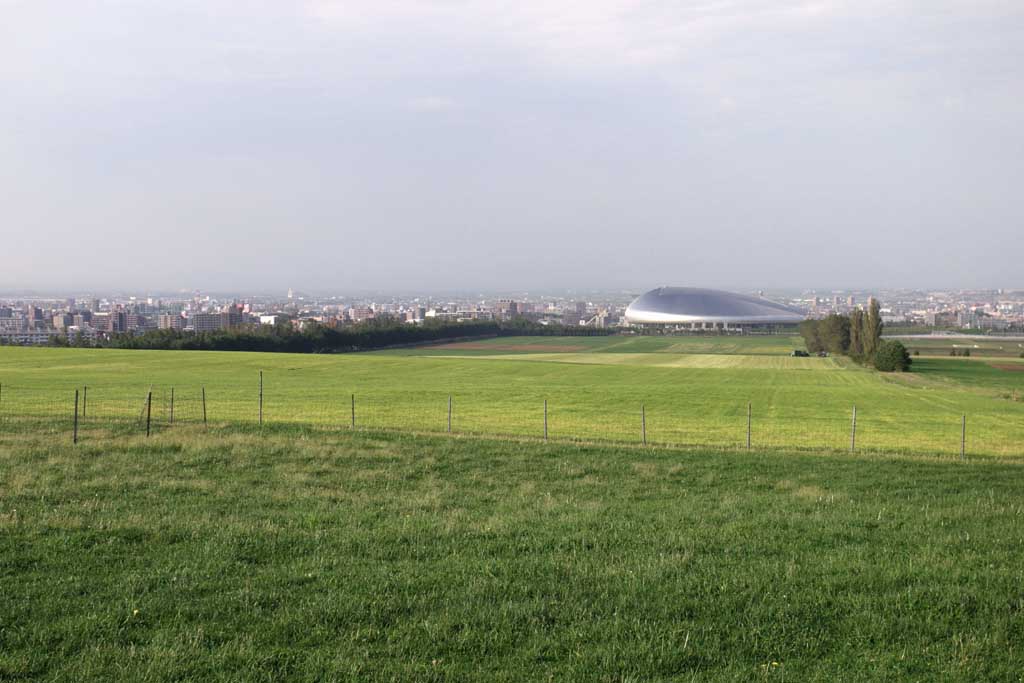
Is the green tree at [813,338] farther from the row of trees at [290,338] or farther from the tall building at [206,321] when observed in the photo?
the tall building at [206,321]

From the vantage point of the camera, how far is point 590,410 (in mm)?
36094

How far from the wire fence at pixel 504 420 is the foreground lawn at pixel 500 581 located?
28.0ft

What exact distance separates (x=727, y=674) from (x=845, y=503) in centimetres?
748

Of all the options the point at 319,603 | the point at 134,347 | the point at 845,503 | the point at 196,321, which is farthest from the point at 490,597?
the point at 196,321

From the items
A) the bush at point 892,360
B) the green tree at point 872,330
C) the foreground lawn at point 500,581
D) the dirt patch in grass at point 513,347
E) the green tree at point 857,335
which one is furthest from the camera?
the dirt patch in grass at point 513,347

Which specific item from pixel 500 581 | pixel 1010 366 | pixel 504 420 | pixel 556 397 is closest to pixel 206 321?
pixel 1010 366

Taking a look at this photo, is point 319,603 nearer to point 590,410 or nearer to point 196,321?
point 590,410

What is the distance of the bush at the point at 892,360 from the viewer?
7344 cm

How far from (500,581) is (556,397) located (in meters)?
34.0

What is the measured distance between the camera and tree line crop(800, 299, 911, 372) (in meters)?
74.1

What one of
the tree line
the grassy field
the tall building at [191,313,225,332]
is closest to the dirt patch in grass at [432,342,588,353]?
the grassy field

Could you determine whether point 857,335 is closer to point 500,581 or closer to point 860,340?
point 860,340

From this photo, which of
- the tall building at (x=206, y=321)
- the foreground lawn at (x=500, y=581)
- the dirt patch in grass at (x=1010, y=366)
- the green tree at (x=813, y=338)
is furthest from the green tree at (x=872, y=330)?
the tall building at (x=206, y=321)

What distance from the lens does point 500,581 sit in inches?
332
